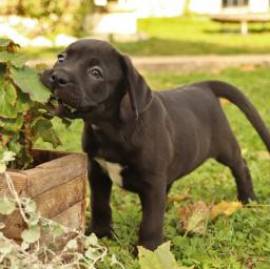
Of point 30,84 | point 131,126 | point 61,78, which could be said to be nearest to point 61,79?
point 61,78

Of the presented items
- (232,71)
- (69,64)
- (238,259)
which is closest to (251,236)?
(238,259)

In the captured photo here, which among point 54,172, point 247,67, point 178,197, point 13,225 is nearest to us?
point 13,225

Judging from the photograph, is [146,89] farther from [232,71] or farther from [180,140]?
[232,71]

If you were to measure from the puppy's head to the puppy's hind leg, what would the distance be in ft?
3.54

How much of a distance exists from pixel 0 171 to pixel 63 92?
0.42m

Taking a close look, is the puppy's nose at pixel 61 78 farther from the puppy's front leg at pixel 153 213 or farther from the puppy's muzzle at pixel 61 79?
the puppy's front leg at pixel 153 213

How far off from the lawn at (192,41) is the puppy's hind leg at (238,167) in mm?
6948

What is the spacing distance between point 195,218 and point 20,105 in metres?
1.14

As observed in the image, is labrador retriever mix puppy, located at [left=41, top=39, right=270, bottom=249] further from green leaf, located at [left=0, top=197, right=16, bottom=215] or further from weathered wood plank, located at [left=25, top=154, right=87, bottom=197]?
green leaf, located at [left=0, top=197, right=16, bottom=215]

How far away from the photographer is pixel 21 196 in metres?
2.65

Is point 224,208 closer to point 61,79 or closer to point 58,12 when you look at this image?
point 61,79

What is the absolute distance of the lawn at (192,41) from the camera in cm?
1209

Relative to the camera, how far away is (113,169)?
332cm

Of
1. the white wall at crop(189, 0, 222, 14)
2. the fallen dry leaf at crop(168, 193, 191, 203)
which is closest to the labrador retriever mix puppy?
the fallen dry leaf at crop(168, 193, 191, 203)
